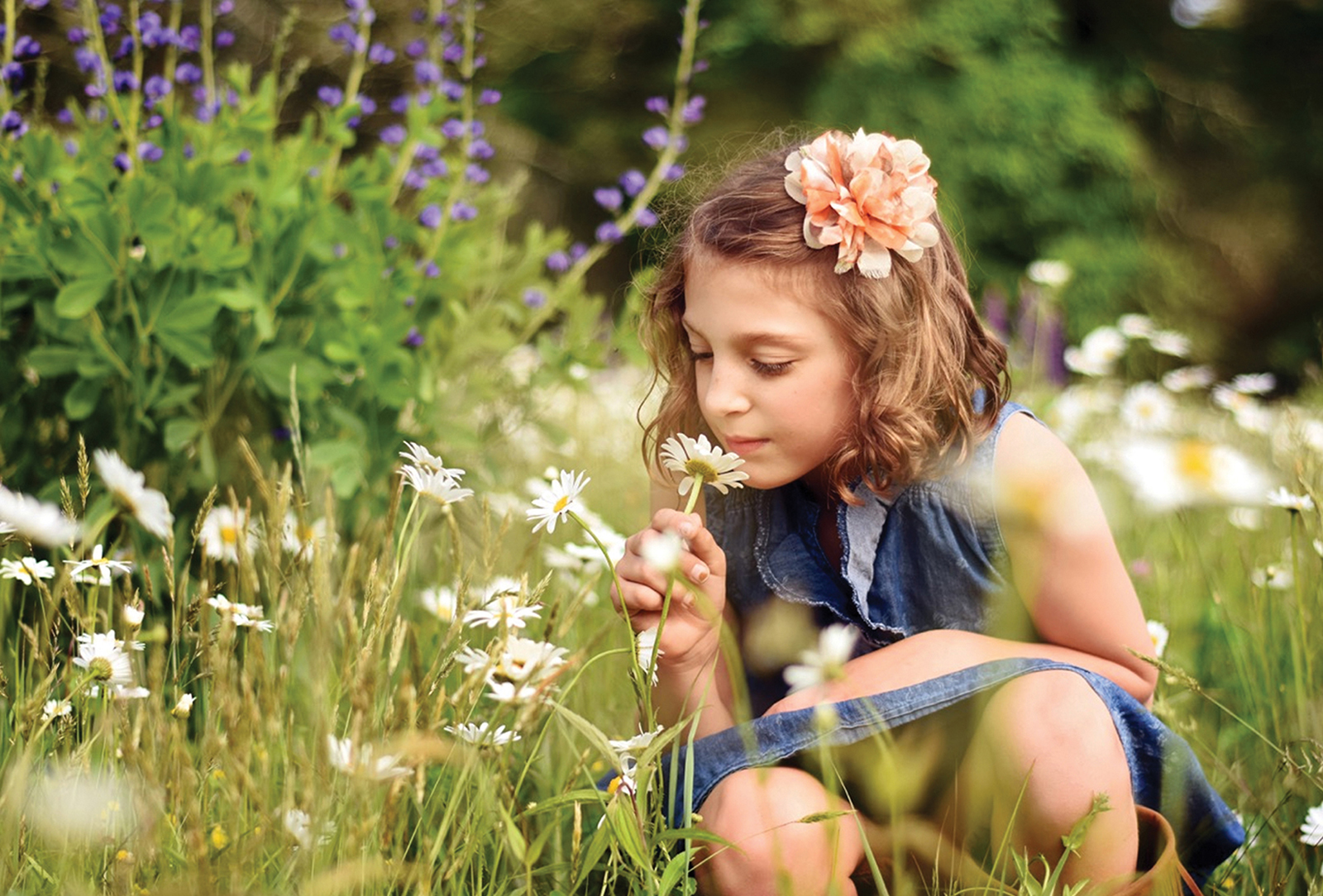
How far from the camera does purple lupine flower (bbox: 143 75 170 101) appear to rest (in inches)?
74.1

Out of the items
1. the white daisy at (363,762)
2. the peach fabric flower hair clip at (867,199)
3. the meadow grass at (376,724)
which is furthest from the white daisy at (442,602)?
the peach fabric flower hair clip at (867,199)

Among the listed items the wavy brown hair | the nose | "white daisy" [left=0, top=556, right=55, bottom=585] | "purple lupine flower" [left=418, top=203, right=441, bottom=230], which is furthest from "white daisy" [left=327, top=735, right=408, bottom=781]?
"purple lupine flower" [left=418, top=203, right=441, bottom=230]

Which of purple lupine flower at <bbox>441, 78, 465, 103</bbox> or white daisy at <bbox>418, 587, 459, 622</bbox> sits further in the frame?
purple lupine flower at <bbox>441, 78, 465, 103</bbox>

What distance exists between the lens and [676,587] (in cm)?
120

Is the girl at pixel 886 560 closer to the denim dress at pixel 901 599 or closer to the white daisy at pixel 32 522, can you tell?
the denim dress at pixel 901 599

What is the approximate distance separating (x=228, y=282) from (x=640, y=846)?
3.86 feet

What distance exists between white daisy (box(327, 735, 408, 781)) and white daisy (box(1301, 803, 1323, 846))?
0.88m

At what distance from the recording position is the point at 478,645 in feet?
5.32

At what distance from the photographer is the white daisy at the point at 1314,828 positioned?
116 cm

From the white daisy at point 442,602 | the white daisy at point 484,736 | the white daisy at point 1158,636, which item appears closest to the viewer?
the white daisy at point 484,736

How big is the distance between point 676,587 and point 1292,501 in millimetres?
747

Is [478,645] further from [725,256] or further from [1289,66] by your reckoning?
[1289,66]

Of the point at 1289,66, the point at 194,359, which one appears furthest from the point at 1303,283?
the point at 194,359

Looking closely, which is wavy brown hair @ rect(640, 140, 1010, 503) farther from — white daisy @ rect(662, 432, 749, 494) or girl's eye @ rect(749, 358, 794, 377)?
white daisy @ rect(662, 432, 749, 494)
